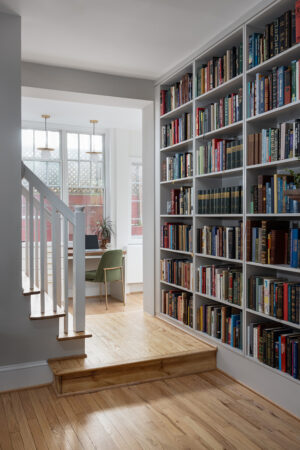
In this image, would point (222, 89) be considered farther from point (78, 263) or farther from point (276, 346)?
point (276, 346)

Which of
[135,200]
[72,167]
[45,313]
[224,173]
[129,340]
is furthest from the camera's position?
[135,200]

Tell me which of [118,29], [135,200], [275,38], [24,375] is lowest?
[24,375]

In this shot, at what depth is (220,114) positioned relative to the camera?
3508 mm

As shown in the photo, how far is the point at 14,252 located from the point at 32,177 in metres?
0.60

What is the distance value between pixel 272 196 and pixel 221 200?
2.16 ft

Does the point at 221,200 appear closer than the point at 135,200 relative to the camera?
Yes

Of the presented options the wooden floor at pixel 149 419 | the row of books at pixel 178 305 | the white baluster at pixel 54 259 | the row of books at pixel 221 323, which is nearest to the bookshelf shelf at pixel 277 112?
the row of books at pixel 221 323

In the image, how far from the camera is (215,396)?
3.07 metres

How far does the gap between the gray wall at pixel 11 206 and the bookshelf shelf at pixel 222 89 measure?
1.54m

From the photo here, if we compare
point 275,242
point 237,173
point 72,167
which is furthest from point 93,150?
point 275,242

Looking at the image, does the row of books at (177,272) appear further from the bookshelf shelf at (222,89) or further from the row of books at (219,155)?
the bookshelf shelf at (222,89)

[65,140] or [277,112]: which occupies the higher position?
[65,140]

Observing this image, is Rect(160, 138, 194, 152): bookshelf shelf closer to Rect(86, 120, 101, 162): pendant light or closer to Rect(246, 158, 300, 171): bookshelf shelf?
Rect(246, 158, 300, 171): bookshelf shelf

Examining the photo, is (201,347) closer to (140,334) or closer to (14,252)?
(140,334)
